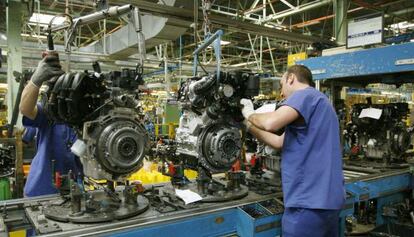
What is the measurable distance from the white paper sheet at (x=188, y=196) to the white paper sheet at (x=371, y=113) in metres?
2.51

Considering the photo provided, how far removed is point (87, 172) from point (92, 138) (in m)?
0.22

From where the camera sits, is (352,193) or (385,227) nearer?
(352,193)

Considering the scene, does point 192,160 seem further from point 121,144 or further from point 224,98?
point 121,144

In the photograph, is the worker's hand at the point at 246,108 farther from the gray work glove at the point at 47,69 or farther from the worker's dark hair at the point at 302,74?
the gray work glove at the point at 47,69

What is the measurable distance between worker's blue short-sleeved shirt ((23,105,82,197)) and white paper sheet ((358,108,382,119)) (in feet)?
10.1

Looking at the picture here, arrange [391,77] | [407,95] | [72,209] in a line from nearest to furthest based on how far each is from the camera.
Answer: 1. [72,209]
2. [391,77]
3. [407,95]

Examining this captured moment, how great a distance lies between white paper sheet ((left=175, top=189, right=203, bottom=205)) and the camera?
2057 millimetres

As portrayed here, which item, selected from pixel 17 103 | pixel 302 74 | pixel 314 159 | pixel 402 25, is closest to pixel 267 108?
pixel 302 74

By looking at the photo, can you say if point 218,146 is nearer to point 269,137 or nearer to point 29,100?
point 269,137

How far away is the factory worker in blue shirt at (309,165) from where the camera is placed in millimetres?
1964

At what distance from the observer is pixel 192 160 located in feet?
7.72

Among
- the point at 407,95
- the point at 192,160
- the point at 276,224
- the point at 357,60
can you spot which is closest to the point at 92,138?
the point at 192,160

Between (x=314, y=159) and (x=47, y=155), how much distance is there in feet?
5.71

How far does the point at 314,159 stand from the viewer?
1987 mm
